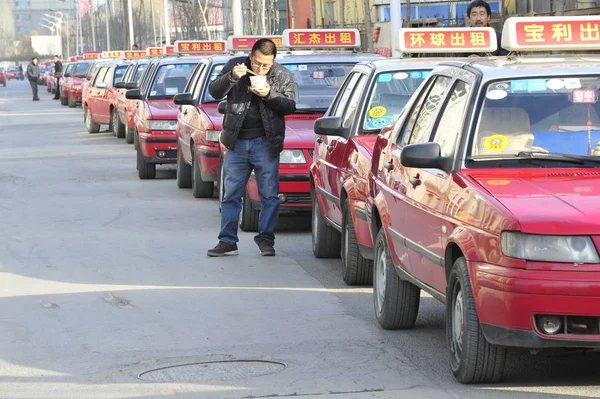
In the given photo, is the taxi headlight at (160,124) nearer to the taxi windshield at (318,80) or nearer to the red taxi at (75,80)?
the taxi windshield at (318,80)

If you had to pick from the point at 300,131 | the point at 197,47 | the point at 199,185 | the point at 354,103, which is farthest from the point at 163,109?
the point at 354,103

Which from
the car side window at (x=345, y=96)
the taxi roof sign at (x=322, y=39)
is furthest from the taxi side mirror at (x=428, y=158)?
the taxi roof sign at (x=322, y=39)

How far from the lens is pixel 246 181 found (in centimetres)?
1181

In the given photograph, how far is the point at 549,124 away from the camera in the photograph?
23.3ft

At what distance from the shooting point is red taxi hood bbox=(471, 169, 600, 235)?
5957 millimetres

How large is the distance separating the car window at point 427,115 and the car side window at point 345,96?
2.80 meters

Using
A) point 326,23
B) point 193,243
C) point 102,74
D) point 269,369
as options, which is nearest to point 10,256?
point 193,243

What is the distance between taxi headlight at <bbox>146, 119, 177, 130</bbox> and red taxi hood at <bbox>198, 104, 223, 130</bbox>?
3.25m

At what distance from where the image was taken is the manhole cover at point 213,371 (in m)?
7.05

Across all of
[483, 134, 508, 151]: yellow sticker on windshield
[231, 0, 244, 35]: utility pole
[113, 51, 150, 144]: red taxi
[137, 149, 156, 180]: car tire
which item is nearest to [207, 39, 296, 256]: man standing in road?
[483, 134, 508, 151]: yellow sticker on windshield

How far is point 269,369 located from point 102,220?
7689 millimetres

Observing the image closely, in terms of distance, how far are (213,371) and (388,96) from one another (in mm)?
4001

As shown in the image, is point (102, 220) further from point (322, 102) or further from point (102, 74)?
point (102, 74)

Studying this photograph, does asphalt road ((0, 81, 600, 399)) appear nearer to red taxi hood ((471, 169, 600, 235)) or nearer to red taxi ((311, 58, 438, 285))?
red taxi ((311, 58, 438, 285))
